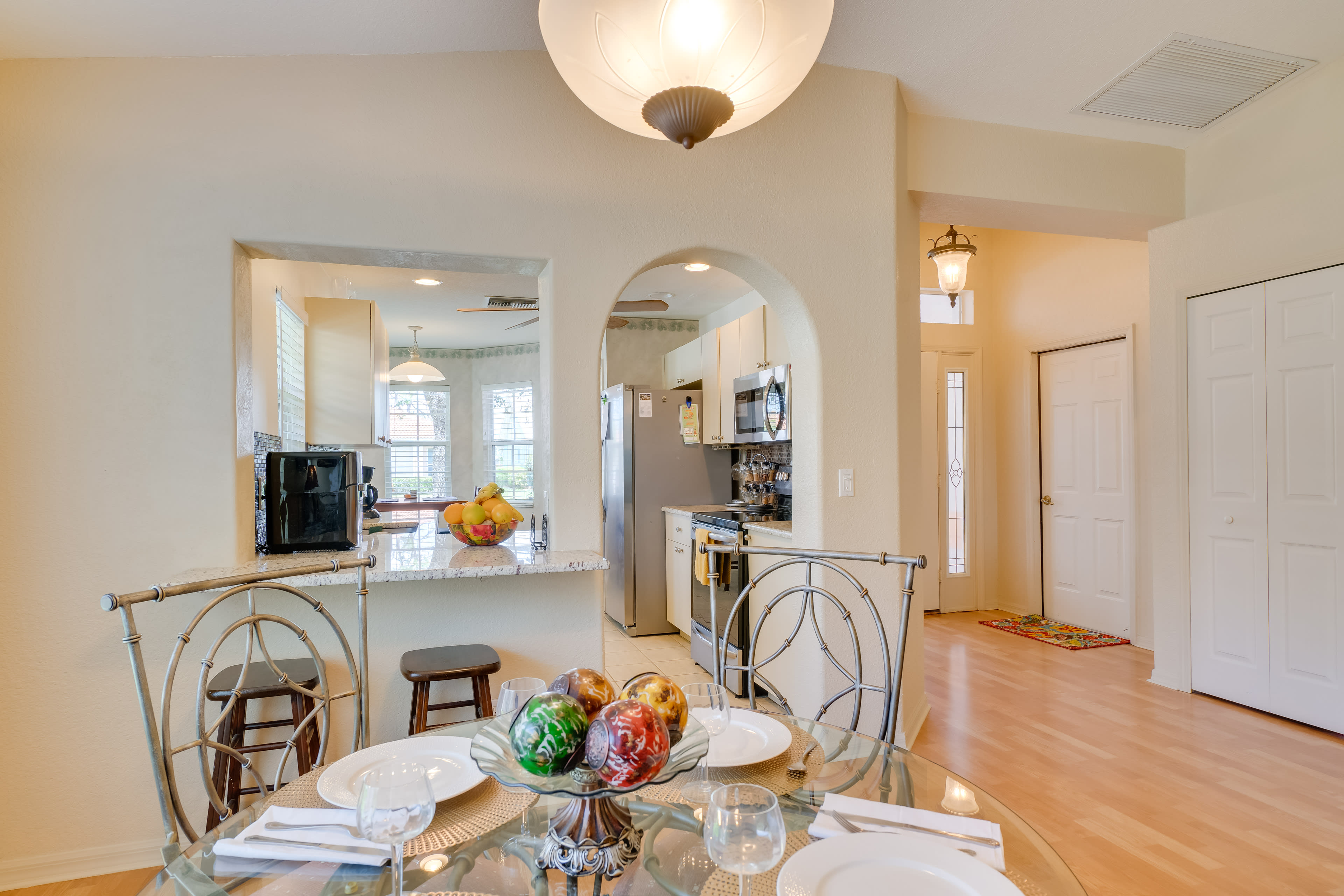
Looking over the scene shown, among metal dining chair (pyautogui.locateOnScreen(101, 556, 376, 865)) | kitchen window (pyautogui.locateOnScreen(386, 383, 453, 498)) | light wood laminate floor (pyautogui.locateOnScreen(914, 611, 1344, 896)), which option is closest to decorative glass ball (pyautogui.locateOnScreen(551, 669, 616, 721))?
metal dining chair (pyautogui.locateOnScreen(101, 556, 376, 865))

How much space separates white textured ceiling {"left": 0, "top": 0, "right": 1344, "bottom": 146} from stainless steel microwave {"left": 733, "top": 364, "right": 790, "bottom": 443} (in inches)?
56.9

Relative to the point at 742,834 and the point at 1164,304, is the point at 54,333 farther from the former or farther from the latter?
the point at 1164,304

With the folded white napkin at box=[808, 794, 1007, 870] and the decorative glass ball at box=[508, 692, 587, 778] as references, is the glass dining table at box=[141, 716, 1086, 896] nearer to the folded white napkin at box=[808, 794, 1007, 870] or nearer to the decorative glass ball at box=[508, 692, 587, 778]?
the folded white napkin at box=[808, 794, 1007, 870]

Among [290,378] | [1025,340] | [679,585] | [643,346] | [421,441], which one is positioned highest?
[643,346]

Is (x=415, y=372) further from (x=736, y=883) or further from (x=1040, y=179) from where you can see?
(x=736, y=883)

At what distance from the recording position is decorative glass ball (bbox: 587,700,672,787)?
0.81 metres

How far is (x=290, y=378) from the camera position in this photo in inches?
135

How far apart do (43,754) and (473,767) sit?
177 centimetres

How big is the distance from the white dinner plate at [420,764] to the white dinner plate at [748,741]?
388 millimetres

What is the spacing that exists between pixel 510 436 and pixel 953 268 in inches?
206

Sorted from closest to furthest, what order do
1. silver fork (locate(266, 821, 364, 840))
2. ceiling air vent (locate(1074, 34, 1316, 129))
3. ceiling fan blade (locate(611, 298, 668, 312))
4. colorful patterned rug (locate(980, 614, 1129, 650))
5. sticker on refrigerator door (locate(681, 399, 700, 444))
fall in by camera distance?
1. silver fork (locate(266, 821, 364, 840))
2. ceiling air vent (locate(1074, 34, 1316, 129))
3. colorful patterned rug (locate(980, 614, 1129, 650))
4. ceiling fan blade (locate(611, 298, 668, 312))
5. sticker on refrigerator door (locate(681, 399, 700, 444))

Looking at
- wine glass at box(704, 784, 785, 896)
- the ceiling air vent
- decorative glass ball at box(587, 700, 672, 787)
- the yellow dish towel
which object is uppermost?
the ceiling air vent

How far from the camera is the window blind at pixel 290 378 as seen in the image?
10.6 ft

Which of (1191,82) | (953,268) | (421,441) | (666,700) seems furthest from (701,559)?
(421,441)
